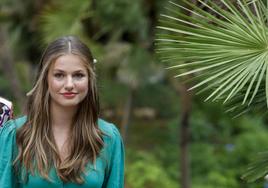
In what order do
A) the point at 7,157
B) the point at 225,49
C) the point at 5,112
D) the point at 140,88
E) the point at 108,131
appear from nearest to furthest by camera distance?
1. the point at 7,157
2. the point at 108,131
3. the point at 5,112
4. the point at 225,49
5. the point at 140,88

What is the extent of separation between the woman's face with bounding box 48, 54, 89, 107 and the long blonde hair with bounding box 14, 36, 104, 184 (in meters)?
0.02

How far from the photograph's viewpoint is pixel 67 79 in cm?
283

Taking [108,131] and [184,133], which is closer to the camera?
[108,131]

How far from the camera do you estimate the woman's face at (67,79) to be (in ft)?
9.29

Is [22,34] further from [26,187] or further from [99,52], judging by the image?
[26,187]

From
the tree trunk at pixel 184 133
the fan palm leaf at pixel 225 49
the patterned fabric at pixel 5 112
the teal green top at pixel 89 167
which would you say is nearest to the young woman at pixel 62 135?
the teal green top at pixel 89 167

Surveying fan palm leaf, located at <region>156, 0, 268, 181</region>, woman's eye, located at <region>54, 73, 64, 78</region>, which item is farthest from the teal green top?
fan palm leaf, located at <region>156, 0, 268, 181</region>

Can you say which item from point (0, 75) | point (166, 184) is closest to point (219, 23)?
point (166, 184)

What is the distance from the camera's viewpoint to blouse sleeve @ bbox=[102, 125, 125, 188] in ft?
9.53

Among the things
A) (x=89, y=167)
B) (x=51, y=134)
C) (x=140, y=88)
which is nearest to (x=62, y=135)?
(x=51, y=134)

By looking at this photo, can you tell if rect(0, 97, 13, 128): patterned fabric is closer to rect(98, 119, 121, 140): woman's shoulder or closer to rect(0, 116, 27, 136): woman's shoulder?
rect(0, 116, 27, 136): woman's shoulder

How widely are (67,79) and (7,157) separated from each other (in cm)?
38

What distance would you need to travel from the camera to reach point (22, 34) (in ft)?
37.1

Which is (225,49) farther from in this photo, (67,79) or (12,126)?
(12,126)
